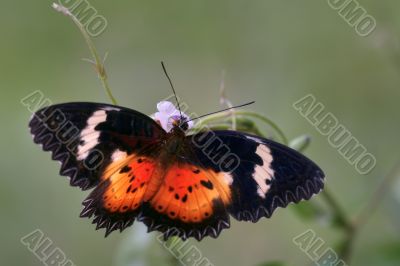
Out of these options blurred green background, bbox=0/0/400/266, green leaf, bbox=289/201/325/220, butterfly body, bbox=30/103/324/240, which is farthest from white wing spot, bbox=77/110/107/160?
blurred green background, bbox=0/0/400/266

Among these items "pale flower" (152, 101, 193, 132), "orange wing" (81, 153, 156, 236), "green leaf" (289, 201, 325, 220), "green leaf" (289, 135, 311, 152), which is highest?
"green leaf" (289, 135, 311, 152)

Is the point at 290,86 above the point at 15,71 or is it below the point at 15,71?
above

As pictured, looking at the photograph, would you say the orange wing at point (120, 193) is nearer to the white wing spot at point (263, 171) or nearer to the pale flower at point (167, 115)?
the pale flower at point (167, 115)

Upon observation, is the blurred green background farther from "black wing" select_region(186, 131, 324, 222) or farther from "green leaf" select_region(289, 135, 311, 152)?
"black wing" select_region(186, 131, 324, 222)

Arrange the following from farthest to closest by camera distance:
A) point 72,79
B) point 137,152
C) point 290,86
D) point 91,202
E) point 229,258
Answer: point 72,79 → point 290,86 → point 229,258 → point 137,152 → point 91,202

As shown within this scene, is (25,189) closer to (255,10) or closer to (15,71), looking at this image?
(15,71)

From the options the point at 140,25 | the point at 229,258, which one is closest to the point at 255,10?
the point at 140,25

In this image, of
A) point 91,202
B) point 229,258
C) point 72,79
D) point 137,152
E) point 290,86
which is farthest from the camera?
point 72,79
